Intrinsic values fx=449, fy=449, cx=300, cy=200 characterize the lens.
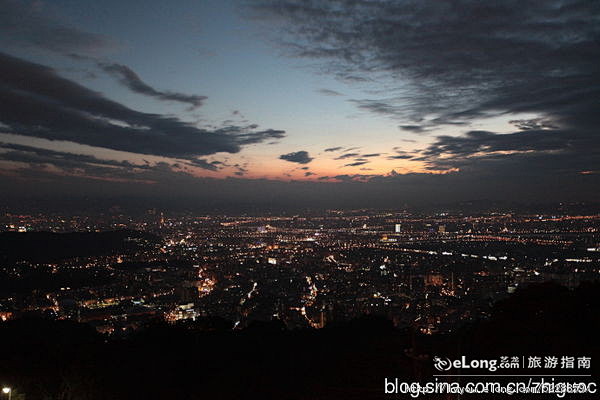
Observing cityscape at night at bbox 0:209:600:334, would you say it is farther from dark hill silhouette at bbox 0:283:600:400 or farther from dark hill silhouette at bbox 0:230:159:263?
dark hill silhouette at bbox 0:283:600:400

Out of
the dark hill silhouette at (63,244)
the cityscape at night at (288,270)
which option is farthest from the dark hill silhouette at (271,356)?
the dark hill silhouette at (63,244)

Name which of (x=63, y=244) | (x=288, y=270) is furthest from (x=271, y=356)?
(x=63, y=244)

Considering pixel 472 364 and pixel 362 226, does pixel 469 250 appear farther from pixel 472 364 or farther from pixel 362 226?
pixel 472 364

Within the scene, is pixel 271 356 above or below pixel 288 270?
above

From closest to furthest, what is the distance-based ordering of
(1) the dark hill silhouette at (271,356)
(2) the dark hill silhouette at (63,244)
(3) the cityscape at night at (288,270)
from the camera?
(1) the dark hill silhouette at (271,356) → (3) the cityscape at night at (288,270) → (2) the dark hill silhouette at (63,244)

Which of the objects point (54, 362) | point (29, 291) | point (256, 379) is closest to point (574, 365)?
point (256, 379)

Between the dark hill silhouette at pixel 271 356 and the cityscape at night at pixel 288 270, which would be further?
the cityscape at night at pixel 288 270

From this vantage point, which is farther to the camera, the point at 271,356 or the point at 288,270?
the point at 288,270

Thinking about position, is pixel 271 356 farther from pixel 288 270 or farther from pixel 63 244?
pixel 63 244

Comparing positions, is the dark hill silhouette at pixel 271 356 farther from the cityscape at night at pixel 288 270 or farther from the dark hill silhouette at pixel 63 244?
the dark hill silhouette at pixel 63 244

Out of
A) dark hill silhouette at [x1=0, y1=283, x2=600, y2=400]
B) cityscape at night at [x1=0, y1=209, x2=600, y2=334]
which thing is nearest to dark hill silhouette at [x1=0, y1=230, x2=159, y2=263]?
cityscape at night at [x1=0, y1=209, x2=600, y2=334]

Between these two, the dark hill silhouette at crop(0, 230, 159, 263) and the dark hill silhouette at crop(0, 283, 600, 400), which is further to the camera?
the dark hill silhouette at crop(0, 230, 159, 263)
